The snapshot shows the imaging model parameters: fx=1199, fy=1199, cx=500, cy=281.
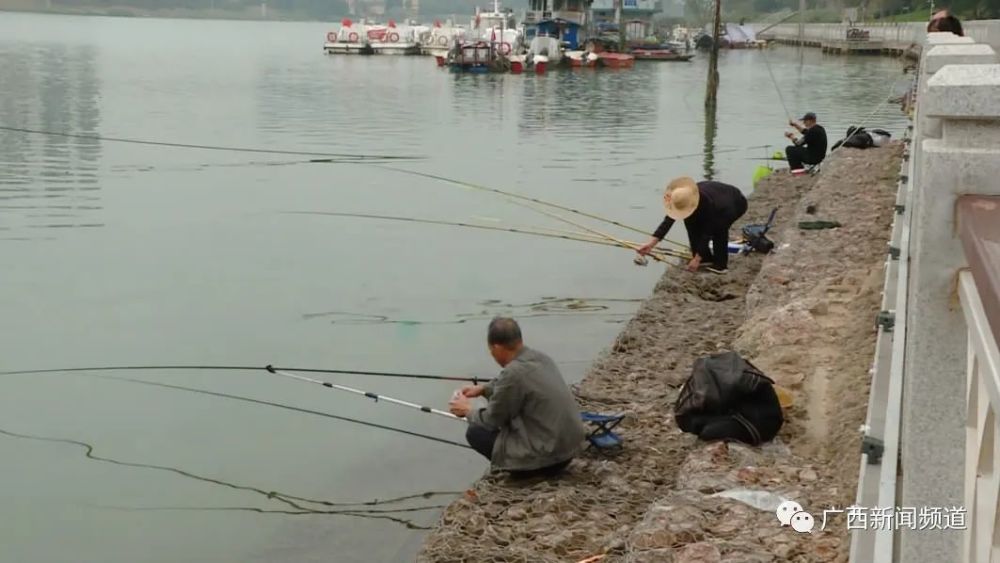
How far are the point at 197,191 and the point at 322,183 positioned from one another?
7.90 ft

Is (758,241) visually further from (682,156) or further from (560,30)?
(560,30)

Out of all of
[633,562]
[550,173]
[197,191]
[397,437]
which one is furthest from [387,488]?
[550,173]

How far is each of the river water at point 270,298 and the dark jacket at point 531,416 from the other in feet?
3.08

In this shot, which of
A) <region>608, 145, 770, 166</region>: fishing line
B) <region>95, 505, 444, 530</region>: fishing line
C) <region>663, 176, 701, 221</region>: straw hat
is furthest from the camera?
<region>608, 145, 770, 166</region>: fishing line

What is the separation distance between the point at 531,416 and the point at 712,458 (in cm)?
113

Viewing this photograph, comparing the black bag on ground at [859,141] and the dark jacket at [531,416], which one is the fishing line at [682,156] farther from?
the dark jacket at [531,416]

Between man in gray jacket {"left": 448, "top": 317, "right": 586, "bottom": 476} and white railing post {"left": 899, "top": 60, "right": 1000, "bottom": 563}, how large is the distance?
3.24m

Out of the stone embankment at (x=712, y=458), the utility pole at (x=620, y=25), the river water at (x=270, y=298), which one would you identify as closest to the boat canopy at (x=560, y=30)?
the utility pole at (x=620, y=25)

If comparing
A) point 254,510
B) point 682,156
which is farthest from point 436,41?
point 254,510

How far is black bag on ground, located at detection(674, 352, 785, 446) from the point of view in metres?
6.60

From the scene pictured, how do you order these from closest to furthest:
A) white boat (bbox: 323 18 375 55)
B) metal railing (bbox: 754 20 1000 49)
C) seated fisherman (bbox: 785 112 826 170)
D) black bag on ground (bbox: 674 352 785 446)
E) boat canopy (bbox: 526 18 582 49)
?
black bag on ground (bbox: 674 352 785 446) → seated fisherman (bbox: 785 112 826 170) → metal railing (bbox: 754 20 1000 49) → boat canopy (bbox: 526 18 582 49) → white boat (bbox: 323 18 375 55)

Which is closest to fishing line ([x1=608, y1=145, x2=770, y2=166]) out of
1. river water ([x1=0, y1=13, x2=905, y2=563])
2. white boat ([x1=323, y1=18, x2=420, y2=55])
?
river water ([x1=0, y1=13, x2=905, y2=563])

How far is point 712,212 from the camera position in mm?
12047

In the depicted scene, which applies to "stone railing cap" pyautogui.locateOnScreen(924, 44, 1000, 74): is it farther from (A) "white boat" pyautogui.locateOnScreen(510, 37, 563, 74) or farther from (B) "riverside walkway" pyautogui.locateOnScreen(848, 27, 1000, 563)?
(A) "white boat" pyautogui.locateOnScreen(510, 37, 563, 74)
